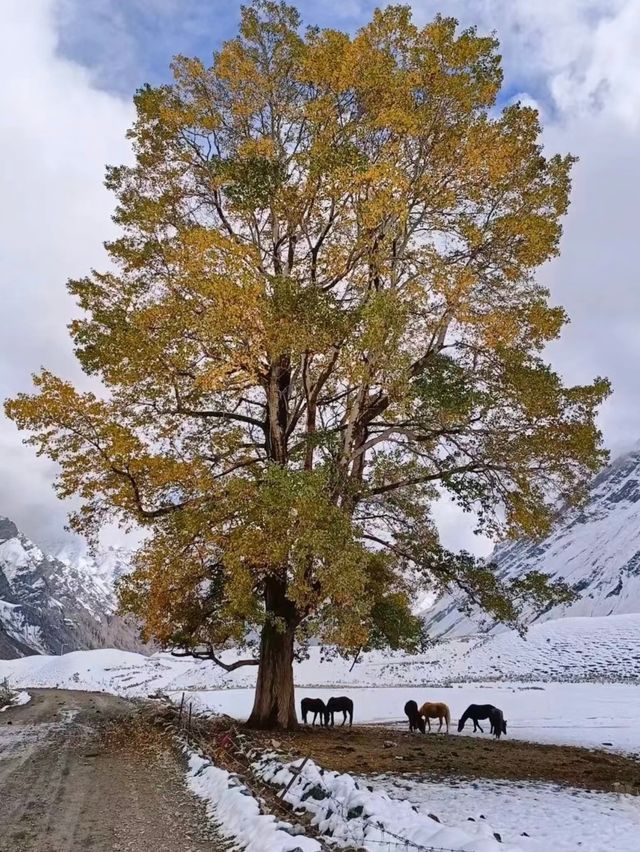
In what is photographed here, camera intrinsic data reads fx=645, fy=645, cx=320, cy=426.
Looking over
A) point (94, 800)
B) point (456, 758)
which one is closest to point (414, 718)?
point (456, 758)

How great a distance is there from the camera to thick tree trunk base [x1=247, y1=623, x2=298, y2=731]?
1619 cm

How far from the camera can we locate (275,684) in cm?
1638

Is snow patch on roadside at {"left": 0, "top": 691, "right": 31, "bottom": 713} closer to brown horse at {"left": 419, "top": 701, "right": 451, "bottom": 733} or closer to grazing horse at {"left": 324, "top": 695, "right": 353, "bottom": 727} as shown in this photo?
grazing horse at {"left": 324, "top": 695, "right": 353, "bottom": 727}

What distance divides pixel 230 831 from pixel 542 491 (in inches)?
396

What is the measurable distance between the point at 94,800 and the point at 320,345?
8.54 meters

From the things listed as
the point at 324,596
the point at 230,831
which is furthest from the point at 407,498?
the point at 230,831

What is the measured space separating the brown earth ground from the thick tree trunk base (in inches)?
24.1

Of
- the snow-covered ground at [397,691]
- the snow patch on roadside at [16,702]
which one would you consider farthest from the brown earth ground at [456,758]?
the snow patch on roadside at [16,702]

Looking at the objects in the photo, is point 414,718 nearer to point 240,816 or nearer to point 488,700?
point 488,700

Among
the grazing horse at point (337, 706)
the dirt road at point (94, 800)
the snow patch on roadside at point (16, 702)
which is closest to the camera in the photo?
the dirt road at point (94, 800)

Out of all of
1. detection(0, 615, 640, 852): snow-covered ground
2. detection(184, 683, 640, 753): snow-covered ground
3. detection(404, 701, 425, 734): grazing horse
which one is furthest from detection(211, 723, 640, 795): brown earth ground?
detection(184, 683, 640, 753): snow-covered ground

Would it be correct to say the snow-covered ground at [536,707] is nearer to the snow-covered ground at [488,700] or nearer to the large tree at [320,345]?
the snow-covered ground at [488,700]

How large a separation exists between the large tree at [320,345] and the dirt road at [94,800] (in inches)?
120

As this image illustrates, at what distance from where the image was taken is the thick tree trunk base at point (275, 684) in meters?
16.2
